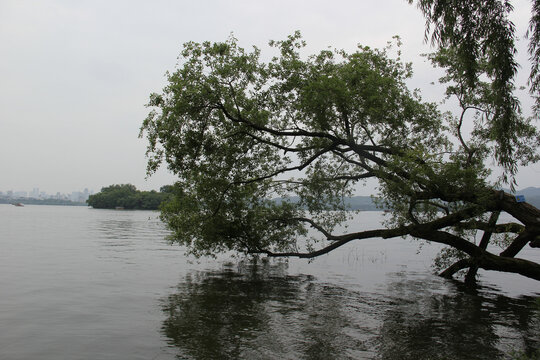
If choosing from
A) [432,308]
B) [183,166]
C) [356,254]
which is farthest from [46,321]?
[356,254]

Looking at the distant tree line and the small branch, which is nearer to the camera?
the small branch

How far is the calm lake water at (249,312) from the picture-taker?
11672 millimetres

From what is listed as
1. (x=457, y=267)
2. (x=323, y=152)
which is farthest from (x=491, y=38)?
(x=457, y=267)

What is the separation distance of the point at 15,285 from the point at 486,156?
2587 cm

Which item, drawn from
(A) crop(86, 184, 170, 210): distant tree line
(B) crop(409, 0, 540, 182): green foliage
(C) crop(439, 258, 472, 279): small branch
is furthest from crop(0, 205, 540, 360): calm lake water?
(A) crop(86, 184, 170, 210): distant tree line

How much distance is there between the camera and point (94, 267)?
85.5ft

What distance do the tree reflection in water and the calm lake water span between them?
0.17 feet

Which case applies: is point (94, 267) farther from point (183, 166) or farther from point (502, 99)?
point (502, 99)

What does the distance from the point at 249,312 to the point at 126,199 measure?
15723 cm

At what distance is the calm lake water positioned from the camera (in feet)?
38.3

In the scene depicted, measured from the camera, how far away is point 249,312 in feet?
51.8

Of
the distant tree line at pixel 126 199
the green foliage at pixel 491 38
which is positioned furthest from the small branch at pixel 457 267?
the distant tree line at pixel 126 199

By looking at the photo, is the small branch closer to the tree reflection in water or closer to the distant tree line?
the tree reflection in water

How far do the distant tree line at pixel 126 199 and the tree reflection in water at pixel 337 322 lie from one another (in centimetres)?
13664
